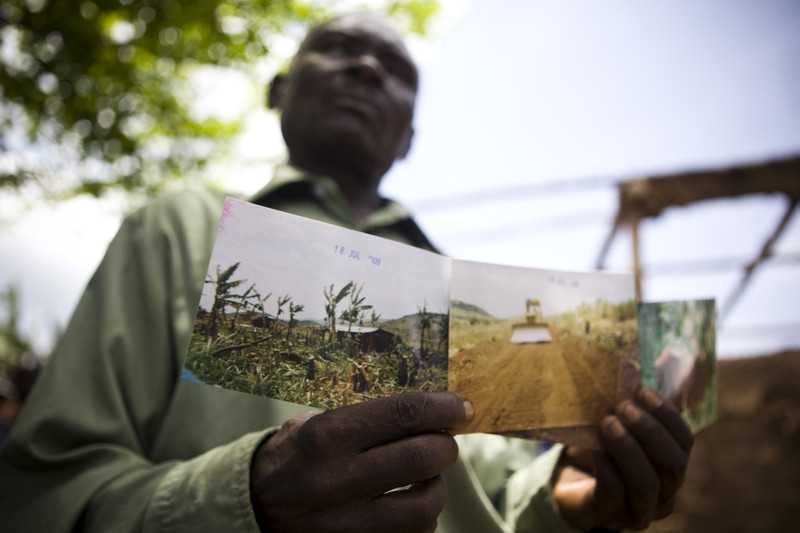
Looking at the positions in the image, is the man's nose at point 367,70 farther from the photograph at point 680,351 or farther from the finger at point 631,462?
the finger at point 631,462

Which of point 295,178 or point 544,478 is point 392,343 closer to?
point 544,478

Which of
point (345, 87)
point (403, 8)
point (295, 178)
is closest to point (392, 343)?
point (295, 178)

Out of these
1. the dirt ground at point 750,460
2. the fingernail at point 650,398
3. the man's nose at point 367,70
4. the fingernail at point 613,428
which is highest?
the man's nose at point 367,70

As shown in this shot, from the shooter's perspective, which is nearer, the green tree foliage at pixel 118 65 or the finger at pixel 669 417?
the finger at pixel 669 417

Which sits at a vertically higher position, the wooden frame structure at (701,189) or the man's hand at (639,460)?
the wooden frame structure at (701,189)

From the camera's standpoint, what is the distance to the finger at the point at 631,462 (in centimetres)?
96

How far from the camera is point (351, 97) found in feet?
4.98

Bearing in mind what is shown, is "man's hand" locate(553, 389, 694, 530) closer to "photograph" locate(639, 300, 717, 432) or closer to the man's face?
"photograph" locate(639, 300, 717, 432)

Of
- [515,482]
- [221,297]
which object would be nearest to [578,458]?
[515,482]

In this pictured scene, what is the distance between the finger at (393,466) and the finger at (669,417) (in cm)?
55

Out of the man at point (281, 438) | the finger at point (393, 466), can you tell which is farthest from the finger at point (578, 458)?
the finger at point (393, 466)

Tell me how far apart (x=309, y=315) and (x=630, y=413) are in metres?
0.69

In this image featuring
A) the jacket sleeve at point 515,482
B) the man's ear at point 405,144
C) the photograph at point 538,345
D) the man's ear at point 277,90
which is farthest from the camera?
the man's ear at point 277,90

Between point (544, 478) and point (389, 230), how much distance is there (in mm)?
852
